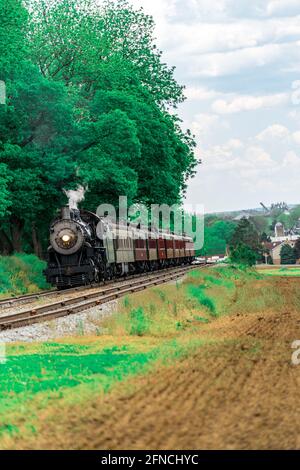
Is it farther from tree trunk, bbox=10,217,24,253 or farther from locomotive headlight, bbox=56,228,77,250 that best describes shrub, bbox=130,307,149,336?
tree trunk, bbox=10,217,24,253

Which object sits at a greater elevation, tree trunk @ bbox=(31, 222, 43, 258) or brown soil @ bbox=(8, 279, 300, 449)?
tree trunk @ bbox=(31, 222, 43, 258)

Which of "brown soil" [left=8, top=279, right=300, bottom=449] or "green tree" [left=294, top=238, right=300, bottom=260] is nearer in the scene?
"brown soil" [left=8, top=279, right=300, bottom=449]

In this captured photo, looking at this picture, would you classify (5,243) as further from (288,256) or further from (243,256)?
(288,256)

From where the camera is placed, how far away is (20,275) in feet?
127

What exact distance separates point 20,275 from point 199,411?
2999 cm

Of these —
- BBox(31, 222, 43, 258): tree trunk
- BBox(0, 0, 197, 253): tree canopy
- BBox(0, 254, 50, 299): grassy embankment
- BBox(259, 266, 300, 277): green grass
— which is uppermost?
BBox(0, 0, 197, 253): tree canopy

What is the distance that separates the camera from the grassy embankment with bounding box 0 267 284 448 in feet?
33.3

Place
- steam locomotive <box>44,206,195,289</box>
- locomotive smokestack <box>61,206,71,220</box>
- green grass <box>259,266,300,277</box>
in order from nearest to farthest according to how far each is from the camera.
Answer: steam locomotive <box>44,206,195,289</box>
locomotive smokestack <box>61,206,71,220</box>
green grass <box>259,266,300,277</box>

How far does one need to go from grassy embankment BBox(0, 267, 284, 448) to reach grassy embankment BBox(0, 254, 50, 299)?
10.8 m

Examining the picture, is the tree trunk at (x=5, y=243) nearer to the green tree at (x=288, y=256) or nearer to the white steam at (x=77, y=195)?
the white steam at (x=77, y=195)

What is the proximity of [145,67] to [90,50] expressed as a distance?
13.1m

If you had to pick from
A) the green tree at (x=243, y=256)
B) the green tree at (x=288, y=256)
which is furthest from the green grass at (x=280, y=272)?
the green tree at (x=288, y=256)

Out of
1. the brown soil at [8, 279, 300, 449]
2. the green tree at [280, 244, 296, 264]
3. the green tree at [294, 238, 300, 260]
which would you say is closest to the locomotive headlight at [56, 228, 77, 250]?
the brown soil at [8, 279, 300, 449]
